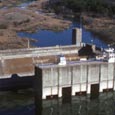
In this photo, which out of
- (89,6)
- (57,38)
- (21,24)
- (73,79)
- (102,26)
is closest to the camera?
(73,79)

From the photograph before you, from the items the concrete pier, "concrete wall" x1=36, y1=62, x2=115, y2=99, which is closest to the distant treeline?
"concrete wall" x1=36, y1=62, x2=115, y2=99

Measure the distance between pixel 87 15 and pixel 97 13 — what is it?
2.70 m

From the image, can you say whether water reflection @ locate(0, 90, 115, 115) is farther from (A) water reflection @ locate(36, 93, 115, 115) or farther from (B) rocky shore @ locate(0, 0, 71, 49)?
(B) rocky shore @ locate(0, 0, 71, 49)

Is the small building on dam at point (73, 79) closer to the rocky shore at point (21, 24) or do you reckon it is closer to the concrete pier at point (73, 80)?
the concrete pier at point (73, 80)

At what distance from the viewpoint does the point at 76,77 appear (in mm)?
44781

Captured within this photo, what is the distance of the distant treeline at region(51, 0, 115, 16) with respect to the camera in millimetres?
102919

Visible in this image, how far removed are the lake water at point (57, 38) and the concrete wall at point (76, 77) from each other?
2665 cm

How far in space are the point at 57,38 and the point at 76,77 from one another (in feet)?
114

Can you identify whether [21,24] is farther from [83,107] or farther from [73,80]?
[83,107]

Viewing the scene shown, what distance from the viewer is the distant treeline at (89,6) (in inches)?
4052

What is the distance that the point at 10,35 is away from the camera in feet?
252

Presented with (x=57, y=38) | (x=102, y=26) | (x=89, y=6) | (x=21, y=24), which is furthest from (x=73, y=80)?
(x=89, y=6)

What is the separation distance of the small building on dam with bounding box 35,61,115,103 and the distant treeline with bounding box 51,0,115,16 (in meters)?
57.3

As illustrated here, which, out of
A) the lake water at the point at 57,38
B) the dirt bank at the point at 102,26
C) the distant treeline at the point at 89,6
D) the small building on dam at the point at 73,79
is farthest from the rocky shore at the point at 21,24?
the small building on dam at the point at 73,79
